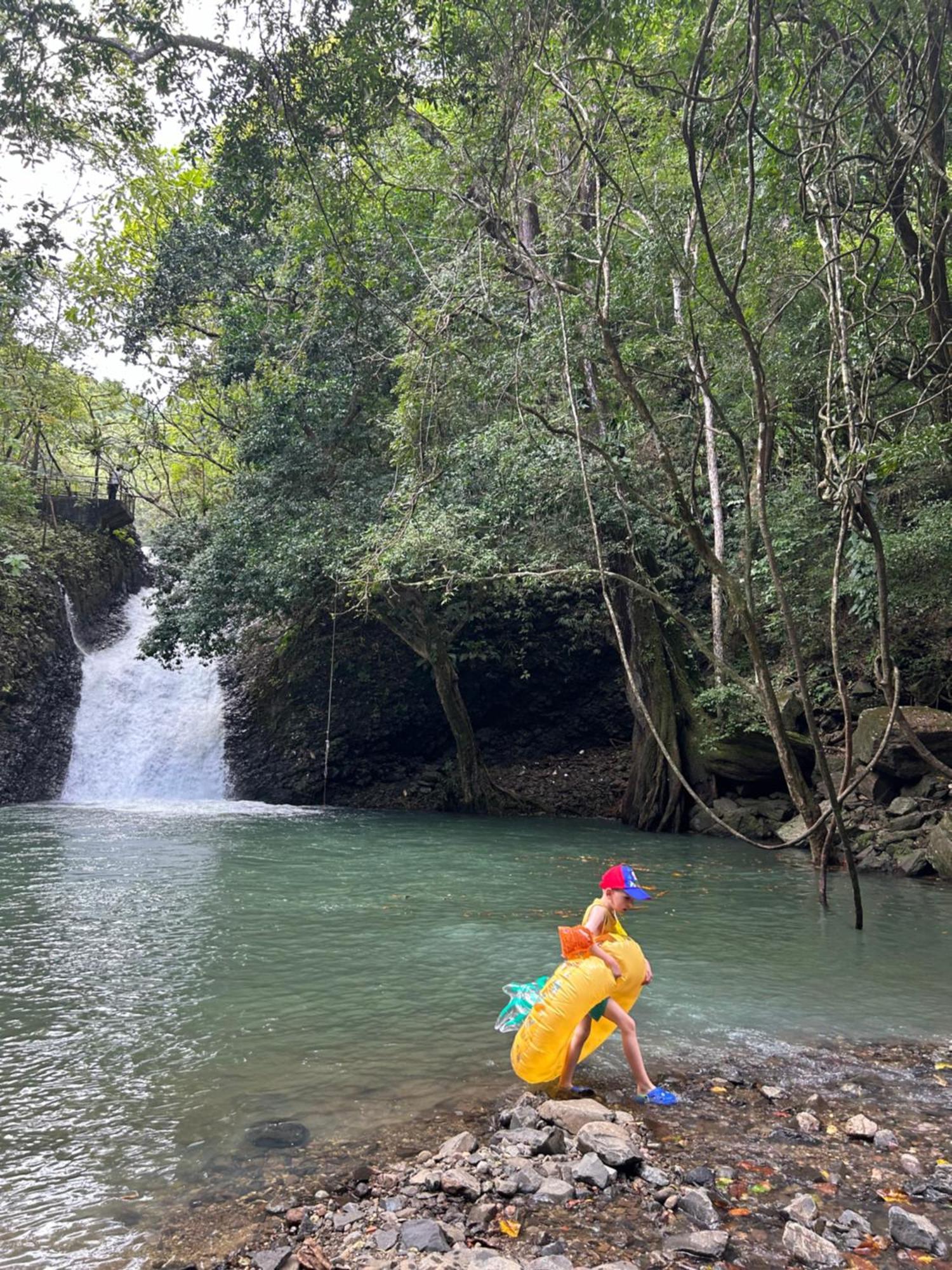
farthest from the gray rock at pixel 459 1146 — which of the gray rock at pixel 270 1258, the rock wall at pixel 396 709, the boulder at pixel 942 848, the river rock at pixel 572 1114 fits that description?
the rock wall at pixel 396 709

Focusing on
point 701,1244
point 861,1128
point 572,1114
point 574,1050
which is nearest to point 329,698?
point 574,1050

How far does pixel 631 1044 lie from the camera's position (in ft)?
14.6

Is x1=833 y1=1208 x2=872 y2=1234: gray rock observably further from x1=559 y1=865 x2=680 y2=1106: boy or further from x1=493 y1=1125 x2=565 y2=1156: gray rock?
x1=559 y1=865 x2=680 y2=1106: boy

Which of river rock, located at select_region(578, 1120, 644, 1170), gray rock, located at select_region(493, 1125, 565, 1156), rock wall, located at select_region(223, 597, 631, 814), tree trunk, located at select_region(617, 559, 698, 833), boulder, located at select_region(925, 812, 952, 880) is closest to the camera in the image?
river rock, located at select_region(578, 1120, 644, 1170)

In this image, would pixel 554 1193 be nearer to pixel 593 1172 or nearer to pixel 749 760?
pixel 593 1172

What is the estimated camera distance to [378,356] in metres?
15.7

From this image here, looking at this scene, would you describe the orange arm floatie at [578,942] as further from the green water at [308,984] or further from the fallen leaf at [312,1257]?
the fallen leaf at [312,1257]

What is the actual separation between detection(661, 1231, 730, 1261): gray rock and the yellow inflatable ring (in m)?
1.34

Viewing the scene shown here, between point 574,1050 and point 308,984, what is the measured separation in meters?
2.67

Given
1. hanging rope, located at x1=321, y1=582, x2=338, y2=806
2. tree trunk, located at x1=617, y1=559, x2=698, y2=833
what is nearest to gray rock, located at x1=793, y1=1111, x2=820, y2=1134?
tree trunk, located at x1=617, y1=559, x2=698, y2=833

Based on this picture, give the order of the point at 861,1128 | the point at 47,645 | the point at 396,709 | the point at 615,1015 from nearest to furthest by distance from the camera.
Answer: the point at 861,1128
the point at 615,1015
the point at 47,645
the point at 396,709

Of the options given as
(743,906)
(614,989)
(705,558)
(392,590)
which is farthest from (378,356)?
(614,989)

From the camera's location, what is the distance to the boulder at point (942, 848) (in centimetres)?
Answer: 1090

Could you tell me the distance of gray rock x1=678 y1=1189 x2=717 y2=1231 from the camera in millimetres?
3184
